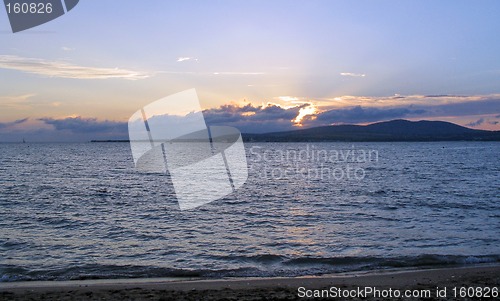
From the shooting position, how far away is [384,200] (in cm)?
3095

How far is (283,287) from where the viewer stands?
11617mm

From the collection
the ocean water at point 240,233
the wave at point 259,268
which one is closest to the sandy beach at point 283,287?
the wave at point 259,268

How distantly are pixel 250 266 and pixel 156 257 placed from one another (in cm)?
338

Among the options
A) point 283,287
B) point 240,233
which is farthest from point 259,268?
point 240,233

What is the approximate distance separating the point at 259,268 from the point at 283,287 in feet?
9.29

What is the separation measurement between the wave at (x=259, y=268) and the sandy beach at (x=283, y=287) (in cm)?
60

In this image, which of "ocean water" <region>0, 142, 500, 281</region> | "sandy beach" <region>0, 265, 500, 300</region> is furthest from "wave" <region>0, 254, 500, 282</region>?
"sandy beach" <region>0, 265, 500, 300</region>

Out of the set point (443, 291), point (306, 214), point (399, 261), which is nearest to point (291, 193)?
point (306, 214)

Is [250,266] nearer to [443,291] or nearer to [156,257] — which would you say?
[156,257]

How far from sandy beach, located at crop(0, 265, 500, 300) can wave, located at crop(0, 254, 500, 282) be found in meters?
0.60

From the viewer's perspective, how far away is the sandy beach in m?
10.6

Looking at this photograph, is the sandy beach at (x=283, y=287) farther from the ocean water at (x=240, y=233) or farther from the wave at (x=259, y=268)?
the ocean water at (x=240, y=233)

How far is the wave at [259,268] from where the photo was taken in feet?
44.7

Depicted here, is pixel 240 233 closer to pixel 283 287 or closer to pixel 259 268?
pixel 259 268
